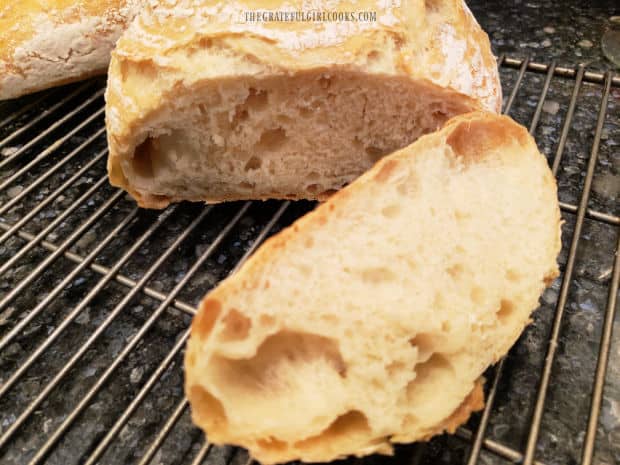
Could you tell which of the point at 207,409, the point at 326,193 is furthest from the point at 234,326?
the point at 326,193

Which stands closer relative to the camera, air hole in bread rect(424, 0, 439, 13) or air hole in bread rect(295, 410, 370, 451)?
air hole in bread rect(295, 410, 370, 451)

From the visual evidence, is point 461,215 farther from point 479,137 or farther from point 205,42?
point 205,42

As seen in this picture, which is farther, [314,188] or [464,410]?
[314,188]

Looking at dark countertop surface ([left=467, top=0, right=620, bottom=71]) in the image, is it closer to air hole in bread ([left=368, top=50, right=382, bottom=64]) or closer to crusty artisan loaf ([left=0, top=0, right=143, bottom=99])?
air hole in bread ([left=368, top=50, right=382, bottom=64])

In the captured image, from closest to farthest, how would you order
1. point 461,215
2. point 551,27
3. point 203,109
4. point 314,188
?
point 461,215, point 203,109, point 314,188, point 551,27

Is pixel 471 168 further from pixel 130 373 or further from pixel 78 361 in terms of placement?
pixel 78 361

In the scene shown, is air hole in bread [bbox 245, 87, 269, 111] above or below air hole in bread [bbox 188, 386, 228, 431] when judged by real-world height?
above

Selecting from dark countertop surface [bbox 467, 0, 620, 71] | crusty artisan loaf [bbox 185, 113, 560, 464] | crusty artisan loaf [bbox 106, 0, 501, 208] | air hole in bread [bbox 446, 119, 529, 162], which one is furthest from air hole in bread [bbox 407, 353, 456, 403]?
dark countertop surface [bbox 467, 0, 620, 71]
